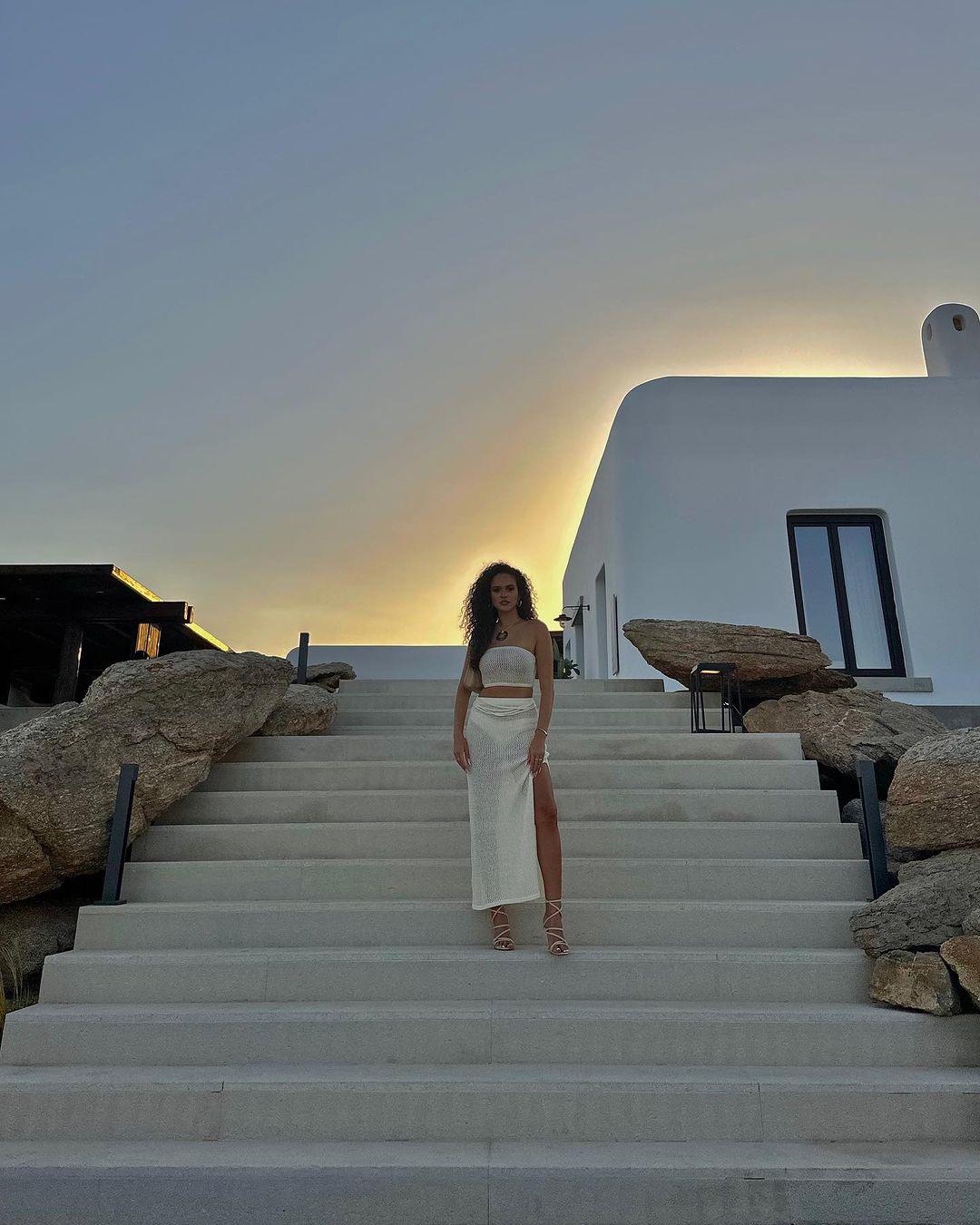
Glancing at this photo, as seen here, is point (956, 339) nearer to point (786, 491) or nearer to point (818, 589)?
point (786, 491)

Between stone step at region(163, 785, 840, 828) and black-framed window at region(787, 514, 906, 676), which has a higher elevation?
black-framed window at region(787, 514, 906, 676)

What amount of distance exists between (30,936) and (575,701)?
3.99 meters

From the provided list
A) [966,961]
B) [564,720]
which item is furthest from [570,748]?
[966,961]

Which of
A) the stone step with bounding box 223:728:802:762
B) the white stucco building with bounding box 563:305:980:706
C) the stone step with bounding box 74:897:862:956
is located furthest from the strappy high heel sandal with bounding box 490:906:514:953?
the white stucco building with bounding box 563:305:980:706

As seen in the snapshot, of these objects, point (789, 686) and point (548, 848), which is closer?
point (548, 848)

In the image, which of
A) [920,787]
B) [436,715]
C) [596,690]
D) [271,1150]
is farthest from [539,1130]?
[596,690]

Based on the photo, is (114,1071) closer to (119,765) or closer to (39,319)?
(119,765)

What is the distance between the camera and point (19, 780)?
3557 mm

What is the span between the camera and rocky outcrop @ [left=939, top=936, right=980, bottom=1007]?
2.63 m

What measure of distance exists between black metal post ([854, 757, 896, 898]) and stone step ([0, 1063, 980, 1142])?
1041 millimetres

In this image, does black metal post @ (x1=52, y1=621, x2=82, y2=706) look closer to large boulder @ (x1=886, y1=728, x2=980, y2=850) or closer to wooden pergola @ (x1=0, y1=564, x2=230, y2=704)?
wooden pergola @ (x1=0, y1=564, x2=230, y2=704)

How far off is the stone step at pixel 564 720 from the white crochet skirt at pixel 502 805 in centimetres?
212

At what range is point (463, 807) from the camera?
429 centimetres

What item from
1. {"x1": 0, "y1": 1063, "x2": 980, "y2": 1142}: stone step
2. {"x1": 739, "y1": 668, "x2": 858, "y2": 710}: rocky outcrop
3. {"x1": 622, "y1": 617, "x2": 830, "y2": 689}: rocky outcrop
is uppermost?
{"x1": 622, "y1": 617, "x2": 830, "y2": 689}: rocky outcrop
